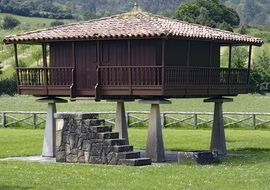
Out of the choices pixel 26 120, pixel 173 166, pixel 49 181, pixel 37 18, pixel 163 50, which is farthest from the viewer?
pixel 37 18

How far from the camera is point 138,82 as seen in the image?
25.4m

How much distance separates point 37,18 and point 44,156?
423ft

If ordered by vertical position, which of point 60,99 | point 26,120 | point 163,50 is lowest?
point 26,120

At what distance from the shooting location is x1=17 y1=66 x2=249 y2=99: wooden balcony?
25203 mm

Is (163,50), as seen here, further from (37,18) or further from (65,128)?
(37,18)

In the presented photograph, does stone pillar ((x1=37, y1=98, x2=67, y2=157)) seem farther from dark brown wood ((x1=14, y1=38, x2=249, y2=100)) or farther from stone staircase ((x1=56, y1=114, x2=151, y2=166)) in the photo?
stone staircase ((x1=56, y1=114, x2=151, y2=166))

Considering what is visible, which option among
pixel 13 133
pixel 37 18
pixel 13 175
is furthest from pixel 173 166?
pixel 37 18

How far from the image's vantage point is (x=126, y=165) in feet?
76.7

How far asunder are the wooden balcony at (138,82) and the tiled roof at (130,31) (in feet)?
4.05

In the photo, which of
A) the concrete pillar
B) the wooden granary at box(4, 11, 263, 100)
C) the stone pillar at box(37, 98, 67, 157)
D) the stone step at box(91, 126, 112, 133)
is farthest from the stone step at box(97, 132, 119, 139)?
the concrete pillar

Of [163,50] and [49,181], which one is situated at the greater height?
[163,50]

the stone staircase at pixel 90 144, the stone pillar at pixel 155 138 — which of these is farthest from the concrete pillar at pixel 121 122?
the stone staircase at pixel 90 144

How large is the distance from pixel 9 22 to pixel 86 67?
112 m

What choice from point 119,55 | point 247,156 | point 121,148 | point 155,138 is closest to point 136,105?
point 247,156
